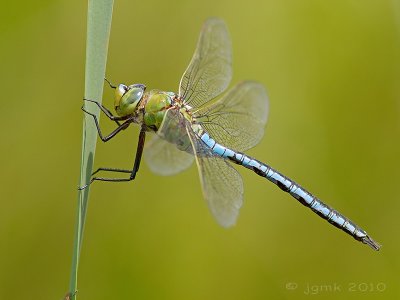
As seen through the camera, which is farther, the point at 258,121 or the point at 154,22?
the point at 154,22

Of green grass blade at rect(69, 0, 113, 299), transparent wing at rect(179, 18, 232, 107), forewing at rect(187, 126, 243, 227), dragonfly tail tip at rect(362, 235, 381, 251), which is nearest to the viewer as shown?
green grass blade at rect(69, 0, 113, 299)

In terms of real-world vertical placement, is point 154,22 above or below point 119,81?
above

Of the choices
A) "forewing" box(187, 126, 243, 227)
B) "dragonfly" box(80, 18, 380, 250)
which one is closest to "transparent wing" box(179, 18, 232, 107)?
"dragonfly" box(80, 18, 380, 250)

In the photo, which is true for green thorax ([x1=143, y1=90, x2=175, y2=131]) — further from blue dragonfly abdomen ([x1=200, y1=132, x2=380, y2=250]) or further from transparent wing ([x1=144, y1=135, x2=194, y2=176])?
blue dragonfly abdomen ([x1=200, y1=132, x2=380, y2=250])

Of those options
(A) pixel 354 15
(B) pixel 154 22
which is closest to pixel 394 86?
(A) pixel 354 15

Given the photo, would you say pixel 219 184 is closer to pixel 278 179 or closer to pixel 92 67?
pixel 278 179

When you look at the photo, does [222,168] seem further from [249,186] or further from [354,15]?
[354,15]
